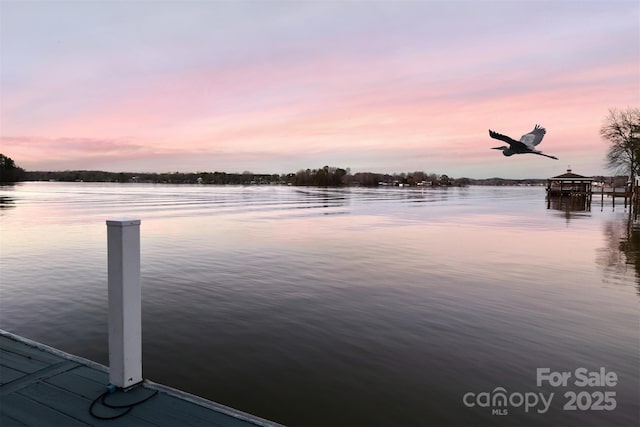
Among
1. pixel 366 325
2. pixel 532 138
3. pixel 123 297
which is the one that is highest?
pixel 532 138

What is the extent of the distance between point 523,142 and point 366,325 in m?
10.3

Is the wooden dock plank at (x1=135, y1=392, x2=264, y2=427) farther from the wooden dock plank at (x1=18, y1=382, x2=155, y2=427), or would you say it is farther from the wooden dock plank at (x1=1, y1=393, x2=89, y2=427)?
the wooden dock plank at (x1=1, y1=393, x2=89, y2=427)

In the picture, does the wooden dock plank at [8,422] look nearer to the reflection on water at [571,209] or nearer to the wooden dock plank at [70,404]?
the wooden dock plank at [70,404]

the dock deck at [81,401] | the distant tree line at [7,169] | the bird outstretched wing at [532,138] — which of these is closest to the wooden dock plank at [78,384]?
the dock deck at [81,401]

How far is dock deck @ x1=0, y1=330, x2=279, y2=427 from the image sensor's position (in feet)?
11.0

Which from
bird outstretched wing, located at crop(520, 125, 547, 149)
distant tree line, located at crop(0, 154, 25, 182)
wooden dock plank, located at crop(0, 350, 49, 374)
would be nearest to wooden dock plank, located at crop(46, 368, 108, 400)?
wooden dock plank, located at crop(0, 350, 49, 374)

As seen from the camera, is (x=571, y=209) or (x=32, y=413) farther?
(x=571, y=209)

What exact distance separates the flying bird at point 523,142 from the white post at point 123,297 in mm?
10989

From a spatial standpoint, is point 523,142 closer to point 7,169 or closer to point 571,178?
point 571,178

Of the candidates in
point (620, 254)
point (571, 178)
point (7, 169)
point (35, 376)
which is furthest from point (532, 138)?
point (7, 169)

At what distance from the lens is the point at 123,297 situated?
12.3 feet

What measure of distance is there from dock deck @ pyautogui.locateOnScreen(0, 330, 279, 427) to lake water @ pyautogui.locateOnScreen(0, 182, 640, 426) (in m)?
1.43

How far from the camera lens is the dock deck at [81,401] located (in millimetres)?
3346

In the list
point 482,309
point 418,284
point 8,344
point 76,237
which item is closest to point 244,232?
point 76,237
